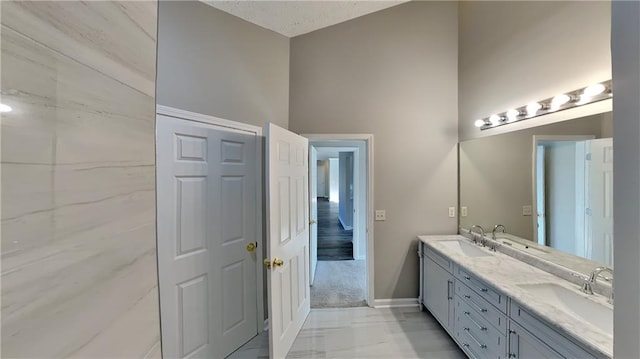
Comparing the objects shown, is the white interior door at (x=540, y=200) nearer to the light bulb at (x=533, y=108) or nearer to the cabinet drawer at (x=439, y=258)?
the light bulb at (x=533, y=108)

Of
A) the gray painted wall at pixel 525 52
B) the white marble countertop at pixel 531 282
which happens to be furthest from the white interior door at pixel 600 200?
the gray painted wall at pixel 525 52

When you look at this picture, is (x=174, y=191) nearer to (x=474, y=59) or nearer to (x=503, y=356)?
(x=503, y=356)

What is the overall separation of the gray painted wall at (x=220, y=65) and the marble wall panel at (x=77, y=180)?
4.39ft

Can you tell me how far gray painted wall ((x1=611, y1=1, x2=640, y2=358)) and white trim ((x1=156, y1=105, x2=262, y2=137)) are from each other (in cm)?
210

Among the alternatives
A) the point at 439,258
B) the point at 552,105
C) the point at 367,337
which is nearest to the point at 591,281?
the point at 439,258

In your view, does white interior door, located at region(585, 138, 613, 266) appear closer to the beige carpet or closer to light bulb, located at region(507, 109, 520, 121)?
light bulb, located at region(507, 109, 520, 121)

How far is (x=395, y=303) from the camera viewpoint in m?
3.00

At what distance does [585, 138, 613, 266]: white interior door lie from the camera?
1.51m

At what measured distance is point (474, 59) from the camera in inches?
109

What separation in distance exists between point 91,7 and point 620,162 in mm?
1200

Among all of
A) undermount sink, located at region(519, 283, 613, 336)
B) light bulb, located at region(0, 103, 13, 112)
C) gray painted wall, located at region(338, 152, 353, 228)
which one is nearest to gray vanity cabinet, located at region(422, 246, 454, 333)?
undermount sink, located at region(519, 283, 613, 336)

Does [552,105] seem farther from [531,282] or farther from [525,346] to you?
[525,346]

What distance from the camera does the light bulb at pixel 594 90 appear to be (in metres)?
1.56

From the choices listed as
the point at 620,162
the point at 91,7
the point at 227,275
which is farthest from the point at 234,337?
the point at 620,162
